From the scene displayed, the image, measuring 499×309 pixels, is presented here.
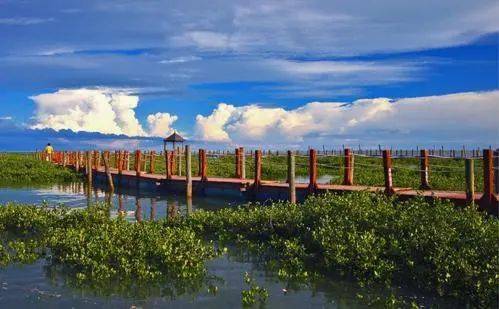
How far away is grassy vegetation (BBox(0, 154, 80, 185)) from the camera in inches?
1441

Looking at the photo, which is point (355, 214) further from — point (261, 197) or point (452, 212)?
point (261, 197)


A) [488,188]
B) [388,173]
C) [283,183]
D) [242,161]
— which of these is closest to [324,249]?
[488,188]

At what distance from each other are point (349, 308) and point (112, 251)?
4.57 metres

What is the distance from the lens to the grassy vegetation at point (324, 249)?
8.87 metres

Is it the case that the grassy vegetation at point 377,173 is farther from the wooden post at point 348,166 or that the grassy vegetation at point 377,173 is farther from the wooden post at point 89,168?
the wooden post at point 89,168

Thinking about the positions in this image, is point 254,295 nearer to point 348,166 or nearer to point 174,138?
point 348,166

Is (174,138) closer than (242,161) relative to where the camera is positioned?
No

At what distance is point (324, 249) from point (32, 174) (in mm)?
31876

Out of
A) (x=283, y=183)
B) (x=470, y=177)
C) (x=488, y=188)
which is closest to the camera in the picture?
(x=488, y=188)

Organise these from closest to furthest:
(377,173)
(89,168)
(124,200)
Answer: (124,200) → (377,173) → (89,168)

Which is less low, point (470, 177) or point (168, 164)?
point (168, 164)

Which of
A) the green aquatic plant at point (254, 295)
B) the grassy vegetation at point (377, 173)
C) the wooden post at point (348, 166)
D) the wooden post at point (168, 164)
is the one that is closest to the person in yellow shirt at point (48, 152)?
the grassy vegetation at point (377, 173)

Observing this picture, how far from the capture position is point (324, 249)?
1067 centimetres

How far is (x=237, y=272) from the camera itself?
34.4 feet
